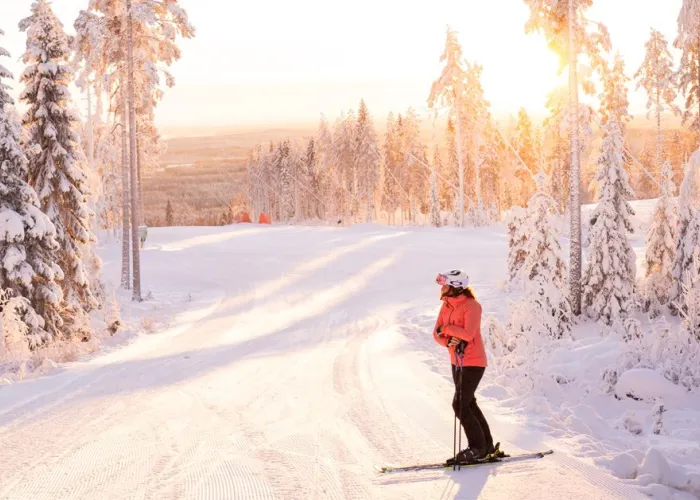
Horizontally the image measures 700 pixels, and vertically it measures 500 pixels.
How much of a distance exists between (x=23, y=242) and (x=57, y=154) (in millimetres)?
2969

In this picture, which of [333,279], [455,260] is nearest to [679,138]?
[455,260]

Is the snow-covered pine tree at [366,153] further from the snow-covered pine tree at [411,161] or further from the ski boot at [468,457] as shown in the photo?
the ski boot at [468,457]

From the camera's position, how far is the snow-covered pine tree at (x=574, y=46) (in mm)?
18422

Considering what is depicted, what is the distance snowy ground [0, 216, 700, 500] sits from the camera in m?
6.06

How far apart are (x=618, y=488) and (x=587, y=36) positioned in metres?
16.1

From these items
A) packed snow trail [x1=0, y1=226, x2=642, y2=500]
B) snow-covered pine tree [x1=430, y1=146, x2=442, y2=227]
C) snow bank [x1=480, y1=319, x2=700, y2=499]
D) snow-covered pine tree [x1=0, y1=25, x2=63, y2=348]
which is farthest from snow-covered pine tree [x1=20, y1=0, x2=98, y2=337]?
snow-covered pine tree [x1=430, y1=146, x2=442, y2=227]

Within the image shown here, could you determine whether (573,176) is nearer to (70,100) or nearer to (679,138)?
(70,100)

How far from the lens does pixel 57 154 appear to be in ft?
53.6

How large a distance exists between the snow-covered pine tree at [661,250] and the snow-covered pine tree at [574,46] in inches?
93.0

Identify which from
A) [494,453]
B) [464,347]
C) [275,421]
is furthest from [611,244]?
[275,421]

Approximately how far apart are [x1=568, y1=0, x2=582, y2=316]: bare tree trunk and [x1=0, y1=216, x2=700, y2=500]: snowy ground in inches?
87.5

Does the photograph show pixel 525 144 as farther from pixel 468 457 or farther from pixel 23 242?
pixel 468 457

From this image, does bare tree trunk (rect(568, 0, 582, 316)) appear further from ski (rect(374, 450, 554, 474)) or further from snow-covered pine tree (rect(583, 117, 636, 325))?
ski (rect(374, 450, 554, 474))

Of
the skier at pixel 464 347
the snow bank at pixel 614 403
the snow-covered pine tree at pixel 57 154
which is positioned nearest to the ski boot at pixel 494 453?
the skier at pixel 464 347
